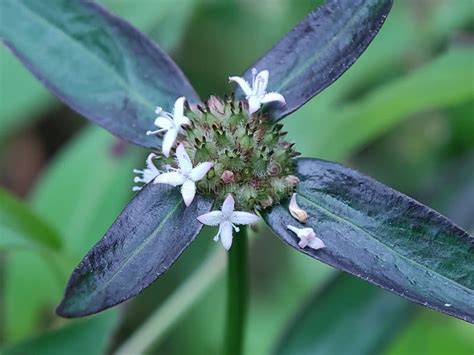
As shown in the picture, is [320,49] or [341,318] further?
[341,318]

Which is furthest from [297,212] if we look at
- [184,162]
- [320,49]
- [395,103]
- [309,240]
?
[395,103]

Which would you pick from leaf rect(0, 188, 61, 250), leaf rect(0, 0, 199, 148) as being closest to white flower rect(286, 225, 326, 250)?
leaf rect(0, 0, 199, 148)

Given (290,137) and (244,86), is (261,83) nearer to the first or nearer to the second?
(244,86)

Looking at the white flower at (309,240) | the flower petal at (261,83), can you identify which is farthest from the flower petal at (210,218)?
the flower petal at (261,83)

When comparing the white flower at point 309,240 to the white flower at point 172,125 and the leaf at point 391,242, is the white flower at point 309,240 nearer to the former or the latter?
the leaf at point 391,242

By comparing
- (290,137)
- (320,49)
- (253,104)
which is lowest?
(290,137)
